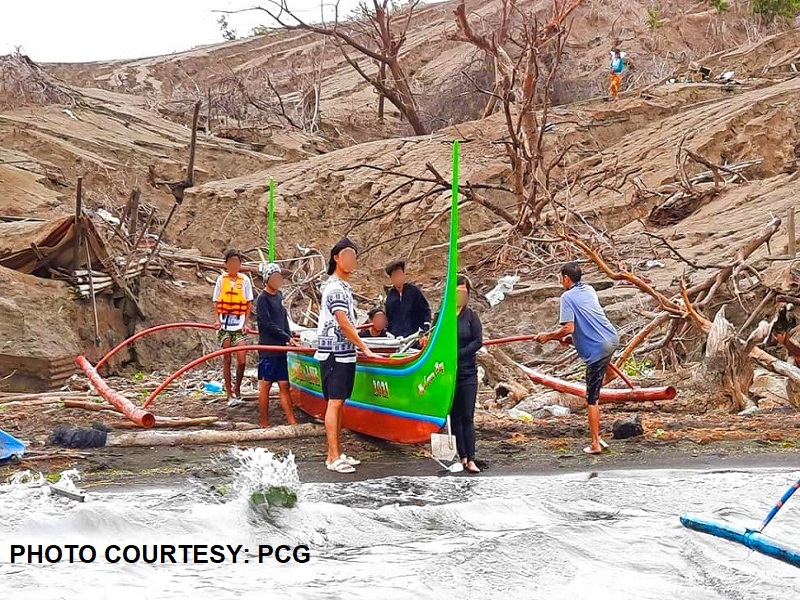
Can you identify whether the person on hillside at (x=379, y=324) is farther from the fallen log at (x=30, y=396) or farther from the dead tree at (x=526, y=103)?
the dead tree at (x=526, y=103)

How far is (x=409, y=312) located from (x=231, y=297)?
204cm

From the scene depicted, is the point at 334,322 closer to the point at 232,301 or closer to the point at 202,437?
the point at 202,437

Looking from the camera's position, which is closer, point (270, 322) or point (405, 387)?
point (405, 387)

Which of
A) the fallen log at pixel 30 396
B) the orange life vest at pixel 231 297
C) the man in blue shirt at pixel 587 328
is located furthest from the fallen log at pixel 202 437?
the man in blue shirt at pixel 587 328

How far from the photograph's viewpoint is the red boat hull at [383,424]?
7.43 m

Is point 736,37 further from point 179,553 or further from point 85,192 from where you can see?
point 179,553

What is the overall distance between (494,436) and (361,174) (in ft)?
38.8

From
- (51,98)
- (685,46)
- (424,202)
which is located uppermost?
(685,46)

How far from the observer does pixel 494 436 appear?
28.7 ft

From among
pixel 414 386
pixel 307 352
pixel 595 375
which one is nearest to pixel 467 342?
pixel 414 386

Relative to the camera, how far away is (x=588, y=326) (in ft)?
25.0

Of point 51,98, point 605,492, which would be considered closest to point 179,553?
point 605,492

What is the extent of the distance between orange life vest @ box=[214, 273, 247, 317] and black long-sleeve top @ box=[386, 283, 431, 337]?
182 cm

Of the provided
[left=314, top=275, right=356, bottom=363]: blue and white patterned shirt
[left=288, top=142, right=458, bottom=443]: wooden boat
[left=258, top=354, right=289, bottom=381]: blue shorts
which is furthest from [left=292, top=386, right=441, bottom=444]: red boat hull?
[left=314, top=275, right=356, bottom=363]: blue and white patterned shirt
